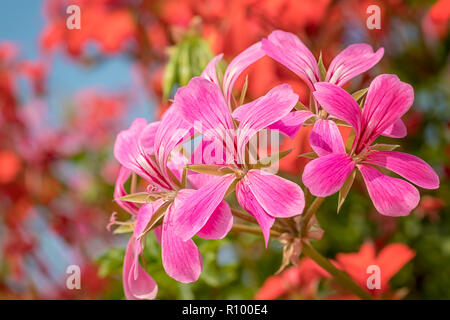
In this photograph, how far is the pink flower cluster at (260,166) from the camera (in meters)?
0.40

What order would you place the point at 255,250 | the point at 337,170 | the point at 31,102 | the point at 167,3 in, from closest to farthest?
the point at 337,170
the point at 255,250
the point at 167,3
the point at 31,102

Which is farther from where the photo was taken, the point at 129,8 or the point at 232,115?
the point at 129,8

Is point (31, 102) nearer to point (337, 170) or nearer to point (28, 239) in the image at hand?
point (28, 239)

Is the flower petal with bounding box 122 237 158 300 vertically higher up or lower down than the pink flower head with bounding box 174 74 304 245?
lower down

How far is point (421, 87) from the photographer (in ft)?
3.69

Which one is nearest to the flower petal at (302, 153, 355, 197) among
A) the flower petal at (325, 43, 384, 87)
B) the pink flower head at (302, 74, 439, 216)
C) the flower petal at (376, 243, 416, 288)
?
the pink flower head at (302, 74, 439, 216)

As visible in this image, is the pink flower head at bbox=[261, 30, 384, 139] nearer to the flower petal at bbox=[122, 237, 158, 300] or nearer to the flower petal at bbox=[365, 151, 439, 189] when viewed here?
the flower petal at bbox=[365, 151, 439, 189]

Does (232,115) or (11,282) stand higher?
(232,115)

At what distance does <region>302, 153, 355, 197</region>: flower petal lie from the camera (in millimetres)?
381

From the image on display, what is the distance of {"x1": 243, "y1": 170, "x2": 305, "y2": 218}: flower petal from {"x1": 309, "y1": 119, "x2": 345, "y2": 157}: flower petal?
34 millimetres

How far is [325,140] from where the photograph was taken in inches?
15.8
